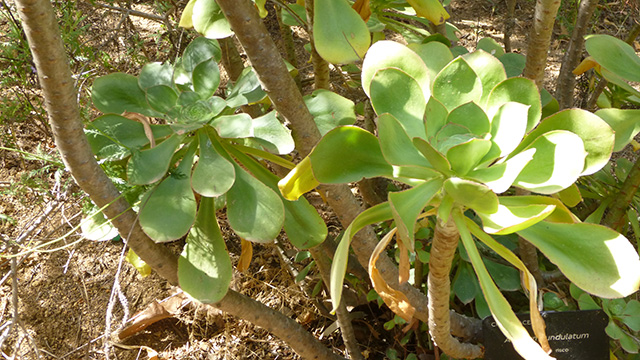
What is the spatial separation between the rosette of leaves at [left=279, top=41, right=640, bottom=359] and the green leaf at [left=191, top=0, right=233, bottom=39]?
469 mm

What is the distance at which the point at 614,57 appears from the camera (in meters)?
1.16

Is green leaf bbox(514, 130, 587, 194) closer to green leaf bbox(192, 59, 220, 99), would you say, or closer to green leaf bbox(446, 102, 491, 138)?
green leaf bbox(446, 102, 491, 138)

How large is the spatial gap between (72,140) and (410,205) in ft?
1.62

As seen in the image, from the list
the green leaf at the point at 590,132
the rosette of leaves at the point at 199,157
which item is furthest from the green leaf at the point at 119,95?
the green leaf at the point at 590,132

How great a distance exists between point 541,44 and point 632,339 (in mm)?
746

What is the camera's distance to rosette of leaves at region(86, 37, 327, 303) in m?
0.94

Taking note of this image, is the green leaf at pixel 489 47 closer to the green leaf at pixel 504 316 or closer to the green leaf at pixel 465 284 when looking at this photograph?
the green leaf at pixel 465 284

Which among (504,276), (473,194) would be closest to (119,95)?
(473,194)

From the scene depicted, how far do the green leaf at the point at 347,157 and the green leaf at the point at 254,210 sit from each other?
215 millimetres

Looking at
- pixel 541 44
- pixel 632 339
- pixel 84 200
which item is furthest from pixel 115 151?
pixel 632 339

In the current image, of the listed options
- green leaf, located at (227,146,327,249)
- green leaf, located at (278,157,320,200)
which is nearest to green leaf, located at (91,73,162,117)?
green leaf, located at (227,146,327,249)

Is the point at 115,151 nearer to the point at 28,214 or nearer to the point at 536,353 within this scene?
the point at 536,353

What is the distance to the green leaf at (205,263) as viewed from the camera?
0.95 metres

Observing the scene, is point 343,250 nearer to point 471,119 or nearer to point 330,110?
point 471,119
